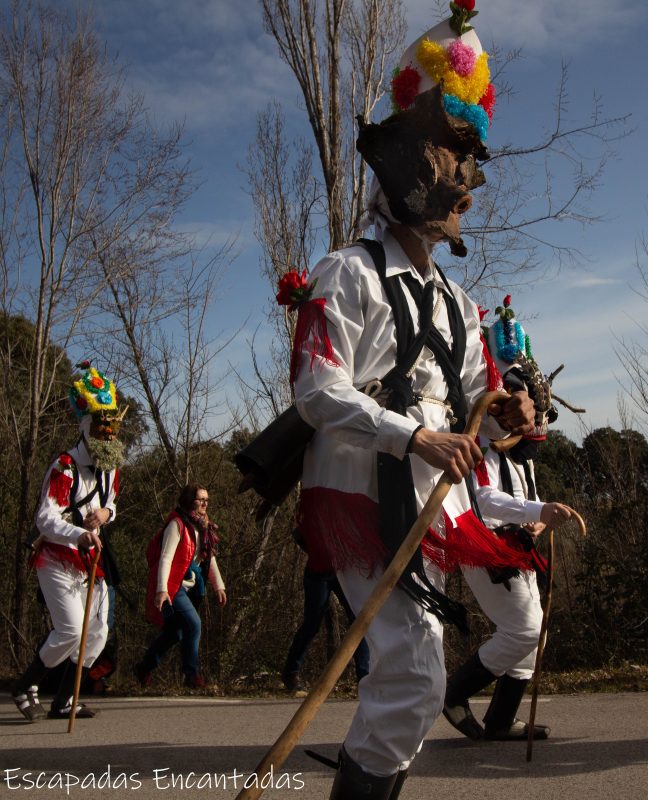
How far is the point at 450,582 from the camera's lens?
9.74 m

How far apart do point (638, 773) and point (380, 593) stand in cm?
230

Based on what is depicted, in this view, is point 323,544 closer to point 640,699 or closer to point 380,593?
point 380,593

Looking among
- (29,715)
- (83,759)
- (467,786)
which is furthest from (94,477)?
(467,786)

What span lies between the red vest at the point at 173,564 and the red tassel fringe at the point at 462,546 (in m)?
5.00

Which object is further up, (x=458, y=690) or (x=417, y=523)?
(x=417, y=523)

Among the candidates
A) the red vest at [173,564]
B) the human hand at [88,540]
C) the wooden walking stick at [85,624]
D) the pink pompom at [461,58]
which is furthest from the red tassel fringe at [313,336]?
the red vest at [173,564]

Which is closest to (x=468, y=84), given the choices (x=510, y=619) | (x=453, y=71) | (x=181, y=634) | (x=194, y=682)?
(x=453, y=71)

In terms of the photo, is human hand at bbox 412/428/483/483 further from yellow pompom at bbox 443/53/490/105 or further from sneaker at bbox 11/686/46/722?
sneaker at bbox 11/686/46/722

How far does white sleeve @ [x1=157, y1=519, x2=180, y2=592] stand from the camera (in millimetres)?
7594

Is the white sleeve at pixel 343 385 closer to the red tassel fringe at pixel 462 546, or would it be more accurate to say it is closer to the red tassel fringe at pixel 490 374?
the red tassel fringe at pixel 462 546

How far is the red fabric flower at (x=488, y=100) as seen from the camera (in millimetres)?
3568

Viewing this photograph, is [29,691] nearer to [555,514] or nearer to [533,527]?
[533,527]

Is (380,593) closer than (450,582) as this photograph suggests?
Yes

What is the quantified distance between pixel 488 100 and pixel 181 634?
5592 mm
